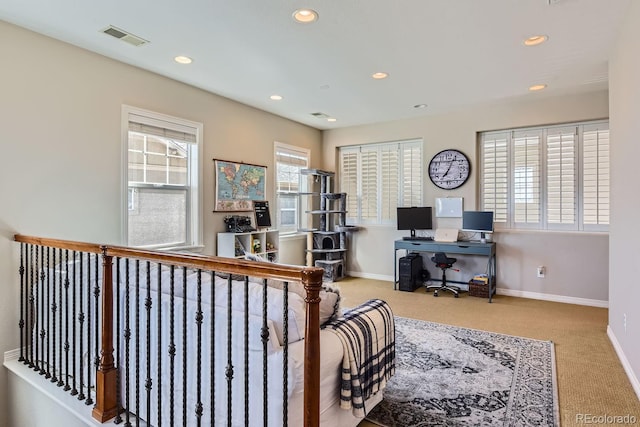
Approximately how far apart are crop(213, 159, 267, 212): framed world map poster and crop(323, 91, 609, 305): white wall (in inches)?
88.6

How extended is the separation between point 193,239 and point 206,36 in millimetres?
2373

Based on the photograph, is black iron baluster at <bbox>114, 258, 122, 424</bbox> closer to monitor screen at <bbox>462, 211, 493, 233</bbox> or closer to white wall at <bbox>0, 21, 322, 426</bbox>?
white wall at <bbox>0, 21, 322, 426</bbox>

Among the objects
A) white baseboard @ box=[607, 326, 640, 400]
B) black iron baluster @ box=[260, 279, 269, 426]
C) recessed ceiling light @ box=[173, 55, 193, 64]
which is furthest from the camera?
recessed ceiling light @ box=[173, 55, 193, 64]

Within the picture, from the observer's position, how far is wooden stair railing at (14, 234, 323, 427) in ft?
4.39

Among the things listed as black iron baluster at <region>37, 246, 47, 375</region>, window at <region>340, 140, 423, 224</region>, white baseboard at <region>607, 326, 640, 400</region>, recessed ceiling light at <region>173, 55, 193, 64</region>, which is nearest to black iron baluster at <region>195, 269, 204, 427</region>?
black iron baluster at <region>37, 246, 47, 375</region>

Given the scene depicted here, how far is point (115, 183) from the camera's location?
11.6 feet

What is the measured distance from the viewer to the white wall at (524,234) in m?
4.62

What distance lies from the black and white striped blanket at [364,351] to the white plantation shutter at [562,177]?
12.8 ft

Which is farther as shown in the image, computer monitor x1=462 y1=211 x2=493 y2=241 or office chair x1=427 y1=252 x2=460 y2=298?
office chair x1=427 y1=252 x2=460 y2=298

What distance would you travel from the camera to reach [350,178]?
6.61m

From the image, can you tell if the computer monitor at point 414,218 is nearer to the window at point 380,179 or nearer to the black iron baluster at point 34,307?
the window at point 380,179

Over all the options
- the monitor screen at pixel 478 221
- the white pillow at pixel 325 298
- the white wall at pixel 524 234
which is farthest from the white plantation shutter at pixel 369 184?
the white pillow at pixel 325 298

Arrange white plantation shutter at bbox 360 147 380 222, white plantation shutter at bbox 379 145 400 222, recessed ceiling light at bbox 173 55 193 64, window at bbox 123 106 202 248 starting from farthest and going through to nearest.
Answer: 1. white plantation shutter at bbox 360 147 380 222
2. white plantation shutter at bbox 379 145 400 222
3. window at bbox 123 106 202 248
4. recessed ceiling light at bbox 173 55 193 64

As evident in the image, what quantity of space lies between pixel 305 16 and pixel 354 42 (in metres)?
0.60
